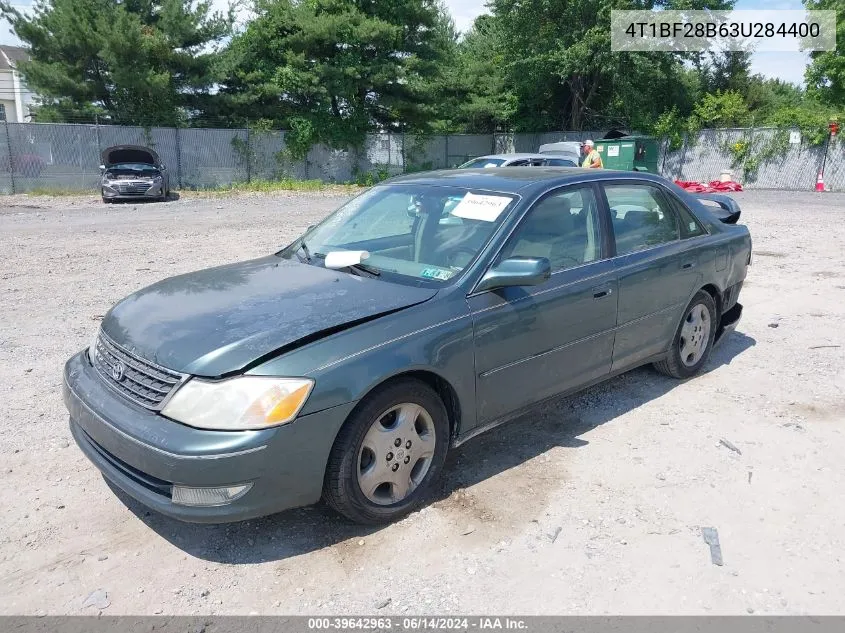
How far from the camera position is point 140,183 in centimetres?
1998

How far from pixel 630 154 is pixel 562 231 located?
939 inches

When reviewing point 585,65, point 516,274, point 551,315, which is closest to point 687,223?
point 551,315

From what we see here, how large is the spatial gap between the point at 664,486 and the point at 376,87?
28.8m

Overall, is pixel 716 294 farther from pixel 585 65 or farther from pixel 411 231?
pixel 585 65

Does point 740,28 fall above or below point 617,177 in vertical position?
above

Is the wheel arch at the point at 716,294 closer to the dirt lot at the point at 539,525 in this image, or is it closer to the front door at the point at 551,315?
the dirt lot at the point at 539,525

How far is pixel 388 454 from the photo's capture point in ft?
10.6

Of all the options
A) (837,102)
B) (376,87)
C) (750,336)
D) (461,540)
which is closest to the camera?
(461,540)

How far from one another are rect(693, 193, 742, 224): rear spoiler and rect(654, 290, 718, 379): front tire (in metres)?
1.21

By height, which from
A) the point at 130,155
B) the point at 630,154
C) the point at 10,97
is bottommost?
the point at 130,155

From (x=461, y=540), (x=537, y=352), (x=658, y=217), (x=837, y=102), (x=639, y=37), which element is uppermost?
(x=639, y=37)

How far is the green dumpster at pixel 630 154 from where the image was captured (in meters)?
26.1

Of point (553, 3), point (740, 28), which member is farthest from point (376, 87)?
point (740, 28)

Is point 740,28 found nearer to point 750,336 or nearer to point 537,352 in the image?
point 750,336
